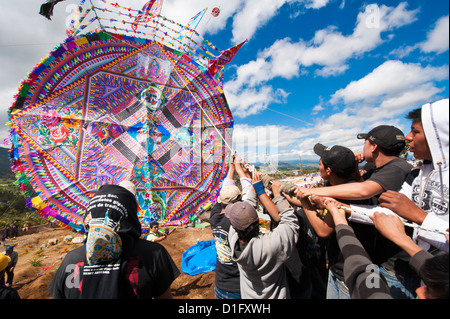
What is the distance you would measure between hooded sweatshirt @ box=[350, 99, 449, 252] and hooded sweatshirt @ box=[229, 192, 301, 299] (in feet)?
2.02

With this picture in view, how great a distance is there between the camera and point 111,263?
134 centimetres

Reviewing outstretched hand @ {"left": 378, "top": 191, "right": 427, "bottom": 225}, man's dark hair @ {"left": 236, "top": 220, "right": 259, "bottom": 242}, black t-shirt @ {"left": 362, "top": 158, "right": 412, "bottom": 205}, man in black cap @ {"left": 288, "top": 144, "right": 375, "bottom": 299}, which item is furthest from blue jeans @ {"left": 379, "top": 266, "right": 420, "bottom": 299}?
man's dark hair @ {"left": 236, "top": 220, "right": 259, "bottom": 242}

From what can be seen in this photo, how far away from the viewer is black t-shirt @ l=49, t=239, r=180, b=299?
128cm

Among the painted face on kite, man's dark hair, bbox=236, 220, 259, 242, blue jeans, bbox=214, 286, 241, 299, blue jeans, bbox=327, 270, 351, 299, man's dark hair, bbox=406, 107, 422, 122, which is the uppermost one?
the painted face on kite

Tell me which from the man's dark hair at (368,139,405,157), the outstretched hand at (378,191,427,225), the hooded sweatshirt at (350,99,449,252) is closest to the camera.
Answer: the hooded sweatshirt at (350,99,449,252)

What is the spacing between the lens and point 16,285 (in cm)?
517

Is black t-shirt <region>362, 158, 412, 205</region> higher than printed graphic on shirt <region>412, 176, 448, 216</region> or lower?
higher

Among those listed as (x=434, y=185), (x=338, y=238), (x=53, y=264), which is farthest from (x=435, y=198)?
(x=53, y=264)

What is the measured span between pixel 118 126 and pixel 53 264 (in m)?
7.52

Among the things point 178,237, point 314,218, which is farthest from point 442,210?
point 178,237

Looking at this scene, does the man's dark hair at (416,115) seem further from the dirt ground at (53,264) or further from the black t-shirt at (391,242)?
the dirt ground at (53,264)

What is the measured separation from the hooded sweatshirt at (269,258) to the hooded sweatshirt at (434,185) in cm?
61

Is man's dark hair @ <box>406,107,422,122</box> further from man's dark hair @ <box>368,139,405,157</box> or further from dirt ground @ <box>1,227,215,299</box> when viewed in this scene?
dirt ground @ <box>1,227,215,299</box>

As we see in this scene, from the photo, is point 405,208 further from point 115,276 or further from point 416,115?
point 115,276
